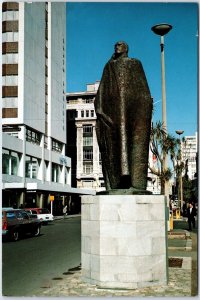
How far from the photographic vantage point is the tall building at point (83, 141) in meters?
97.4

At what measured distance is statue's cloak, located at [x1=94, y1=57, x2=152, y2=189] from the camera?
9156 millimetres

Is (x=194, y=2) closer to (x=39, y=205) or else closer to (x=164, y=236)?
(x=164, y=236)

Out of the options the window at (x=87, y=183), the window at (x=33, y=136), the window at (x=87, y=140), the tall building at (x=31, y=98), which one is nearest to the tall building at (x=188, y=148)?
the tall building at (x=31, y=98)

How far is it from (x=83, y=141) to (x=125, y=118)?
91.0 metres

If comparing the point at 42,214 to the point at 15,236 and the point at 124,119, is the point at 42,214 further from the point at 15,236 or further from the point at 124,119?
the point at 124,119

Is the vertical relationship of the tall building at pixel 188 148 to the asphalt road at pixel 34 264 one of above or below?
above

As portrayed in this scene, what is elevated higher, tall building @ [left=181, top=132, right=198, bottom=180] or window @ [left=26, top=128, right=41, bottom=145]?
window @ [left=26, top=128, right=41, bottom=145]

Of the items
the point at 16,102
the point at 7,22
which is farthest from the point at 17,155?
the point at 7,22

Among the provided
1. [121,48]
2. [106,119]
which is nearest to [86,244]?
[106,119]

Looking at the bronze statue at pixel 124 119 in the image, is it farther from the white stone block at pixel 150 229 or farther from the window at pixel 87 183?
the window at pixel 87 183

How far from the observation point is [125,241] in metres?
8.16

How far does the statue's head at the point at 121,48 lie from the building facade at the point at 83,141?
284 ft

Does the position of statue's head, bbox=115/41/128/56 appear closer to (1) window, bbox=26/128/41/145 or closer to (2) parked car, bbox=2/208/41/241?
(2) parked car, bbox=2/208/41/241

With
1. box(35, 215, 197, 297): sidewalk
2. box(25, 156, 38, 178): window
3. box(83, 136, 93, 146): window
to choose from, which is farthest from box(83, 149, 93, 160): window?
box(35, 215, 197, 297): sidewalk
